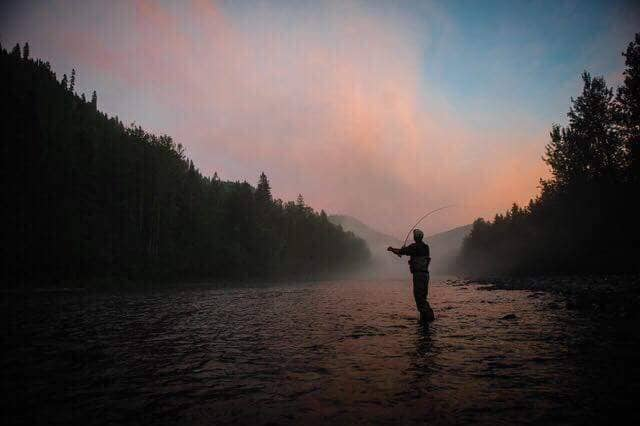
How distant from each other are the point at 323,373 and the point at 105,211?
53410mm

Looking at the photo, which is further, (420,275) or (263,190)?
(263,190)

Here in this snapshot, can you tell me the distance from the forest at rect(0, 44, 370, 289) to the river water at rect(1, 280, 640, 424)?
106 ft

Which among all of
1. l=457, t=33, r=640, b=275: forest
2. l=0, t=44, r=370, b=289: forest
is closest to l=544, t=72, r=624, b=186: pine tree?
l=457, t=33, r=640, b=275: forest

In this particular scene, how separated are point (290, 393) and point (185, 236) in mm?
59304

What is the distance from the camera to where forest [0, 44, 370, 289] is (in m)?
36.5

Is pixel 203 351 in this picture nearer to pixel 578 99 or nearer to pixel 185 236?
pixel 578 99

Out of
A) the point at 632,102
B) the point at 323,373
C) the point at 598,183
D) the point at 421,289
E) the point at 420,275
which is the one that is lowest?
the point at 323,373

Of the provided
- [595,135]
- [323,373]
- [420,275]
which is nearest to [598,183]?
[595,135]

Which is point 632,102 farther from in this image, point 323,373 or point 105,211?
point 105,211

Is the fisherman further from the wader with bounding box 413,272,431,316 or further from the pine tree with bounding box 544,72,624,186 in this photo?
the pine tree with bounding box 544,72,624,186

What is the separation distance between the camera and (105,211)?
4912 centimetres

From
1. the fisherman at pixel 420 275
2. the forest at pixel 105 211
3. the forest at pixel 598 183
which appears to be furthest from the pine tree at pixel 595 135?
the forest at pixel 105 211

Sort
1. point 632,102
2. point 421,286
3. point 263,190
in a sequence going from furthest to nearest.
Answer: point 263,190
point 632,102
point 421,286

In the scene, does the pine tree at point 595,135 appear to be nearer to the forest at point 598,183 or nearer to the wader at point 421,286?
the forest at point 598,183
